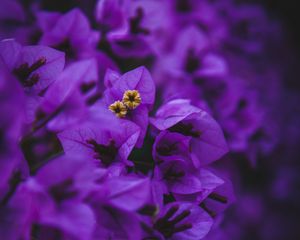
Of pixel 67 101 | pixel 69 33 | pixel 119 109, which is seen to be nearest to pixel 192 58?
pixel 69 33

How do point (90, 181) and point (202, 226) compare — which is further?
point (202, 226)

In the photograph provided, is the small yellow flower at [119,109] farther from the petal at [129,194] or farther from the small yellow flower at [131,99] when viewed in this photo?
the petal at [129,194]

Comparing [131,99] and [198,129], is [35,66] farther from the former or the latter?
[198,129]

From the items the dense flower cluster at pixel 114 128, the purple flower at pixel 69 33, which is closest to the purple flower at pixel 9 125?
the dense flower cluster at pixel 114 128

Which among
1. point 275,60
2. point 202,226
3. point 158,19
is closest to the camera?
point 202,226

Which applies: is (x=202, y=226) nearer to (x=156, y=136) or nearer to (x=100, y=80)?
(x=156, y=136)

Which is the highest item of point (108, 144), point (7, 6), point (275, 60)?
point (7, 6)

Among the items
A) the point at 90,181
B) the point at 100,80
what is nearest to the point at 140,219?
the point at 90,181

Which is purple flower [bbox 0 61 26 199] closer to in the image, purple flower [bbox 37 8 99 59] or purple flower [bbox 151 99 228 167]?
purple flower [bbox 151 99 228 167]
